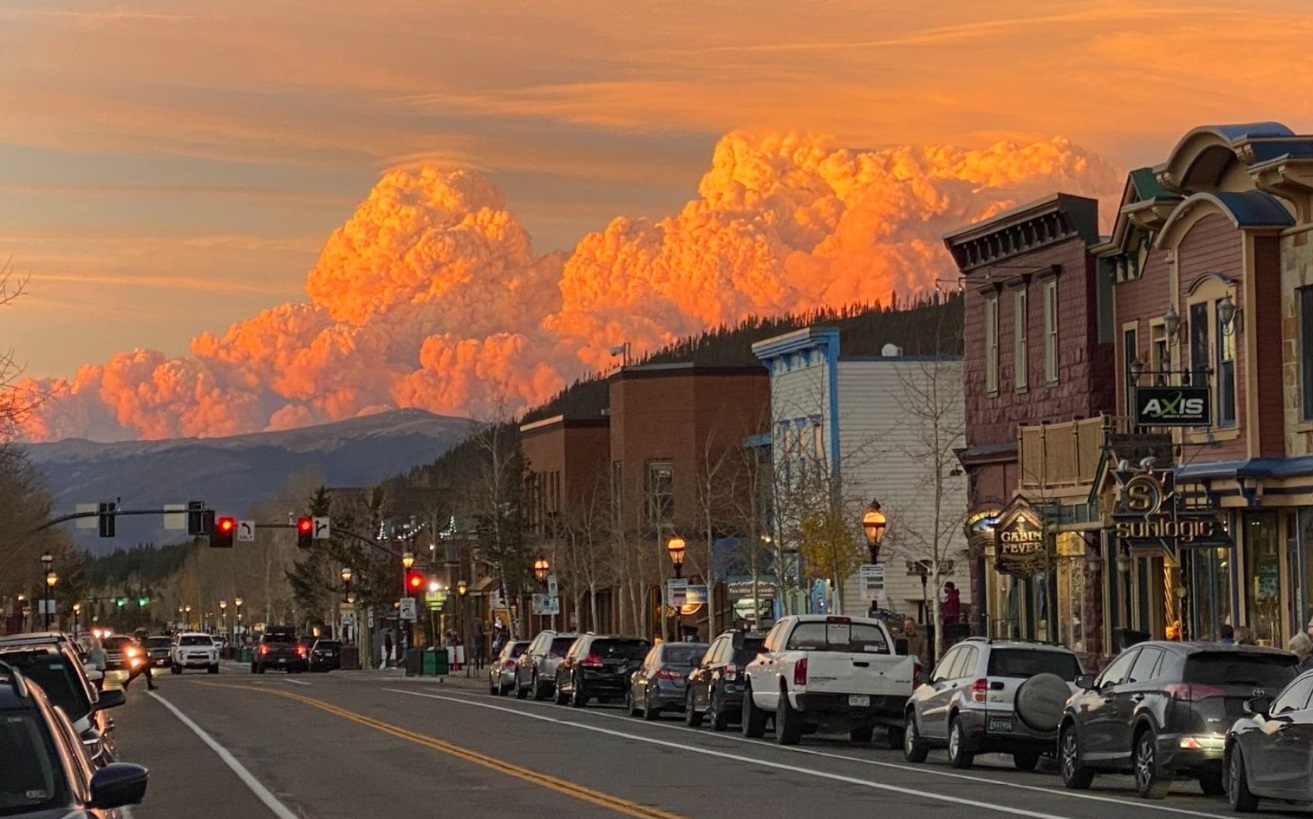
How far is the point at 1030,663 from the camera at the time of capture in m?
28.6

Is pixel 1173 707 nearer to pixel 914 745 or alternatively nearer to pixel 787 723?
pixel 914 745

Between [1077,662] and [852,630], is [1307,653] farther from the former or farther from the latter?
[852,630]

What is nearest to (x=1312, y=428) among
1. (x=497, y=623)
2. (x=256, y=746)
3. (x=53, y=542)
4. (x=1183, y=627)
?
(x=1183, y=627)

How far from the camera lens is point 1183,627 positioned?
41.1m

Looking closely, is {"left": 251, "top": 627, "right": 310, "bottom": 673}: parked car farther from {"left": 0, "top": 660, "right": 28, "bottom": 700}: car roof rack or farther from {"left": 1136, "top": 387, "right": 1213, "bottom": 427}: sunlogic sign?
{"left": 0, "top": 660, "right": 28, "bottom": 700}: car roof rack

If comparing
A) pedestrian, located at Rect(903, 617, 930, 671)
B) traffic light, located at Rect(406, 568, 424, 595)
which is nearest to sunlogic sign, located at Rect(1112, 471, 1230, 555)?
pedestrian, located at Rect(903, 617, 930, 671)

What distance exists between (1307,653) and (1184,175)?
48.0 ft

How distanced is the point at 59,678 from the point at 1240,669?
11856 mm

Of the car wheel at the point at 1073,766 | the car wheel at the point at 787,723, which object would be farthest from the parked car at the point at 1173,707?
the car wheel at the point at 787,723

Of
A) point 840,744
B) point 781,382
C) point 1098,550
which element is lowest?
point 840,744

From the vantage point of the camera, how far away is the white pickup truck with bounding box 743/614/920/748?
1320 inches

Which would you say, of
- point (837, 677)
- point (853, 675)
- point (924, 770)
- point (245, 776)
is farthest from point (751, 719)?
point (245, 776)

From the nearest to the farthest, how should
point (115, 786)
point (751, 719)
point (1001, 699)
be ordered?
point (115, 786) → point (1001, 699) → point (751, 719)

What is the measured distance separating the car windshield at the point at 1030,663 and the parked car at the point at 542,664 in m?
25.5
